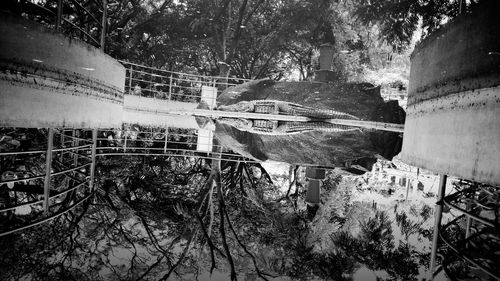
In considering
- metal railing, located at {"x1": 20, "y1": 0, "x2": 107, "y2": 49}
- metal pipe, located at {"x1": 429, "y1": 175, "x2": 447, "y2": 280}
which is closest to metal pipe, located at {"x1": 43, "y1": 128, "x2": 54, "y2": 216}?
metal railing, located at {"x1": 20, "y1": 0, "x2": 107, "y2": 49}

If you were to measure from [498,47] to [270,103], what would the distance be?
3.92m

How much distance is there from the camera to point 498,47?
2.26 meters

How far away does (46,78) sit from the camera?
10.4 ft

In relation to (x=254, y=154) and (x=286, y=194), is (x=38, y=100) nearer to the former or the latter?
(x=254, y=154)

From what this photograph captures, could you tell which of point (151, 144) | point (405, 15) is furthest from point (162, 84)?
point (151, 144)

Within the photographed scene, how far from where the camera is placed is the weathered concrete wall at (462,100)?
2.26 metres

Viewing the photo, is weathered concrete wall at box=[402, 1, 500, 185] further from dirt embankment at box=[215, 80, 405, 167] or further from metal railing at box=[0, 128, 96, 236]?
metal railing at box=[0, 128, 96, 236]

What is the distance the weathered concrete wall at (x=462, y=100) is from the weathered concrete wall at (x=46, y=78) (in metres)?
4.26

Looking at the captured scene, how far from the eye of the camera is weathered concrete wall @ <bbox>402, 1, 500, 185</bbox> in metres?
2.26

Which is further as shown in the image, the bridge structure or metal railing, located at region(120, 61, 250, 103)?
metal railing, located at region(120, 61, 250, 103)

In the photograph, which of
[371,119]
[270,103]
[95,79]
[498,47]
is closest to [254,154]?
[270,103]

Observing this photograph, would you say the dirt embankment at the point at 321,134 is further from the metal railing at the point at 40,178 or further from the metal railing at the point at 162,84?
the metal railing at the point at 40,178

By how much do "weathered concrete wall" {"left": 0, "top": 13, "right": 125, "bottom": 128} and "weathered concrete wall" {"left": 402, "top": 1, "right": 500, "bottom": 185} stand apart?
4.26 m

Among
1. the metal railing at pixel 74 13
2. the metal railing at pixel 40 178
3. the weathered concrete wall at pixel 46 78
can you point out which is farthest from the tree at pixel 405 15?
the metal railing at pixel 40 178
